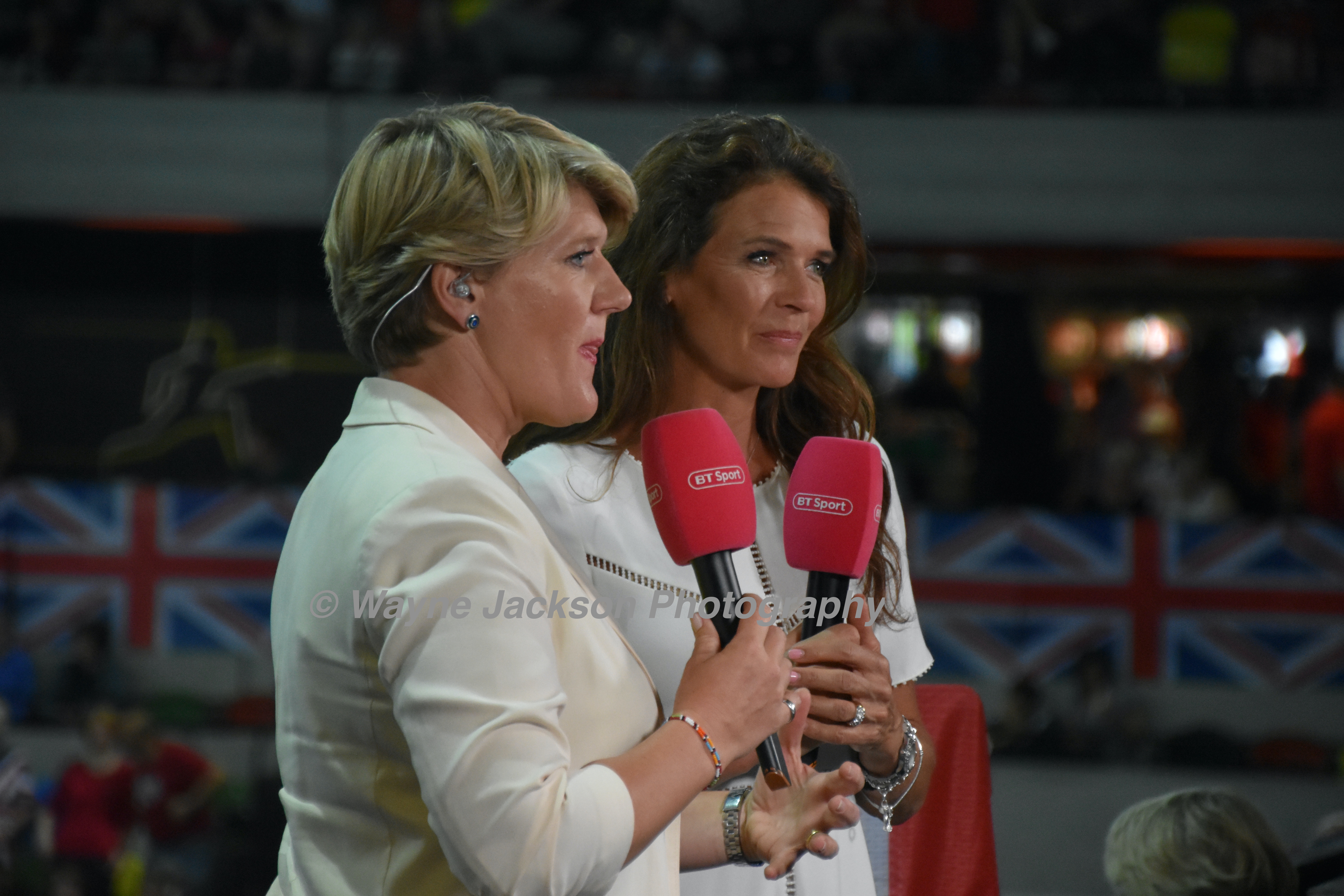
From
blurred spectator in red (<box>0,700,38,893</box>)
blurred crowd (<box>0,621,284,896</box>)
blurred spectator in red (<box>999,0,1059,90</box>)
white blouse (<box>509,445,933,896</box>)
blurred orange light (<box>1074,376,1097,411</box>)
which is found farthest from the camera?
blurred orange light (<box>1074,376,1097,411</box>)

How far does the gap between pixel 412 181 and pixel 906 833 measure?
1.21 metres

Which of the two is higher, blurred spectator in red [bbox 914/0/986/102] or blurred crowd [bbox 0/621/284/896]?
blurred spectator in red [bbox 914/0/986/102]

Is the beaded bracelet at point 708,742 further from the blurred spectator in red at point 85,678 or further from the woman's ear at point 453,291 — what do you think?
the blurred spectator in red at point 85,678

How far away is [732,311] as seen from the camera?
1.61 metres

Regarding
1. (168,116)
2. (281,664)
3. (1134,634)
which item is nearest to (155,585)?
(168,116)

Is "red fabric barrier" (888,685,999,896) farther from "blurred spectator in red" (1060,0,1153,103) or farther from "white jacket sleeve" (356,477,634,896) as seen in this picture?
"blurred spectator in red" (1060,0,1153,103)

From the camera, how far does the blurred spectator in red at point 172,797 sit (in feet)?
16.9

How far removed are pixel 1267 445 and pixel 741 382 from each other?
6.03 metres

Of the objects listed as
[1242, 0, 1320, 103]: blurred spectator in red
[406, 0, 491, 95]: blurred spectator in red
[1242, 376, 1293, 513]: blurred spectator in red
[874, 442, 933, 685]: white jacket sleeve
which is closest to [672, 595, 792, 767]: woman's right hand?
[874, 442, 933, 685]: white jacket sleeve

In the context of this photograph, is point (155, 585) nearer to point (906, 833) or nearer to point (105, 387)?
point (105, 387)

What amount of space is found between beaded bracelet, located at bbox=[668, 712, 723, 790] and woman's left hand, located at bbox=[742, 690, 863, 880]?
0.13 m

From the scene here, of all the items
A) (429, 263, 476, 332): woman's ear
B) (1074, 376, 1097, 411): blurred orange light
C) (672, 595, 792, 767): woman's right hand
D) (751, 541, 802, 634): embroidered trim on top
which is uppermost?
(429, 263, 476, 332): woman's ear

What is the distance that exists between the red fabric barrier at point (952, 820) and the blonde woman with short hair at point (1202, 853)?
22 centimetres

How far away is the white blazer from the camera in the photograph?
90 centimetres
